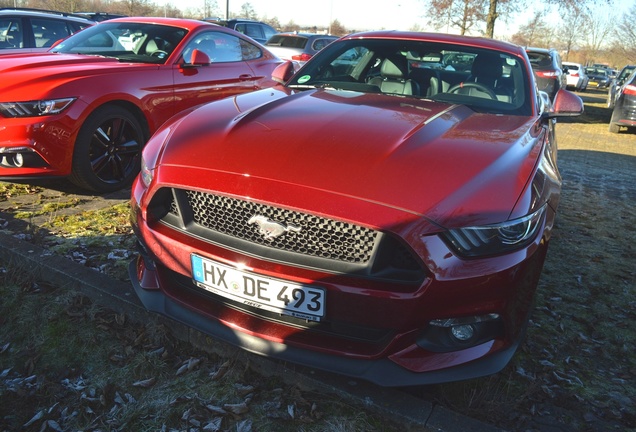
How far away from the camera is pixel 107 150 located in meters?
4.66

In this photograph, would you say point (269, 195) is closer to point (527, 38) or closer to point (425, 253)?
point (425, 253)

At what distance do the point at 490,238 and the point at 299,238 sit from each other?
70 centimetres

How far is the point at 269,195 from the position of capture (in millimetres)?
1996

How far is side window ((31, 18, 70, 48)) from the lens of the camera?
25.6ft

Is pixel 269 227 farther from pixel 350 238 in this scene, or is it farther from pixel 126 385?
pixel 126 385

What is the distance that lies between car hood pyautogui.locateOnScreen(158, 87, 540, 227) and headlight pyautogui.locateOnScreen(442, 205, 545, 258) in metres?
0.04

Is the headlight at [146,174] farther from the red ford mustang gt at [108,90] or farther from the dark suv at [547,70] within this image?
the dark suv at [547,70]

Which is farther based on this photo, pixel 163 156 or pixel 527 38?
pixel 527 38

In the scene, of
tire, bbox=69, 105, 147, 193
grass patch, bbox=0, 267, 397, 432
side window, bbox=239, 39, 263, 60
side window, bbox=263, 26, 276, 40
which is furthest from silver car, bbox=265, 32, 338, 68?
grass patch, bbox=0, 267, 397, 432

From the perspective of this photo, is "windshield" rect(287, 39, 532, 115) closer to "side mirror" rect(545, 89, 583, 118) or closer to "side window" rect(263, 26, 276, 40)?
"side mirror" rect(545, 89, 583, 118)

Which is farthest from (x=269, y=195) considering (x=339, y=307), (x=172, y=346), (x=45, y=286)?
(x=45, y=286)

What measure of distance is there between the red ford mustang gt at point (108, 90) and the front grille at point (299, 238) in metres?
2.49

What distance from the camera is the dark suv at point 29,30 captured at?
7.51 m

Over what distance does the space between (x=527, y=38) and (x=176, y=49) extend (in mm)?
53385
